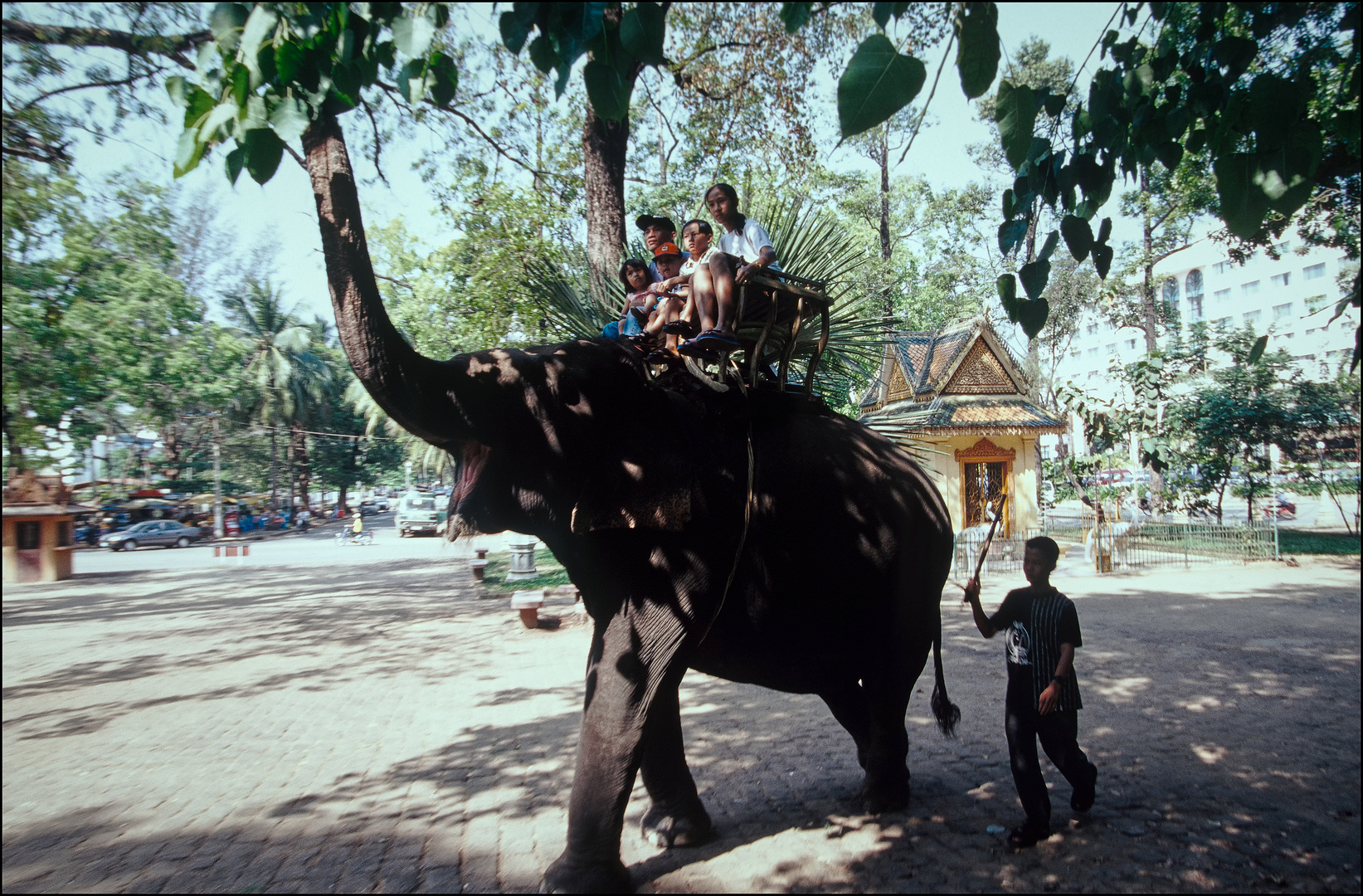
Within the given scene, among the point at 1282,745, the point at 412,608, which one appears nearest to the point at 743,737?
the point at 1282,745

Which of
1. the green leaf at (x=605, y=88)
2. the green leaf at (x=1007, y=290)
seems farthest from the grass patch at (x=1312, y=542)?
the green leaf at (x=605, y=88)

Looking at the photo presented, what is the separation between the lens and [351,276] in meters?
2.50

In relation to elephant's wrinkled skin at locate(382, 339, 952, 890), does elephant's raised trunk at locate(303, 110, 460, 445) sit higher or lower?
higher

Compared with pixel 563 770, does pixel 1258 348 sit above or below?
above

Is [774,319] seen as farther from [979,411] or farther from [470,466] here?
[979,411]

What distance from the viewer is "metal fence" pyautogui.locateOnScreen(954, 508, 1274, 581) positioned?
15.0m

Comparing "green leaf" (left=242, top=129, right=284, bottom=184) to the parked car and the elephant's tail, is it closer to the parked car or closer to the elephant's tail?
the elephant's tail

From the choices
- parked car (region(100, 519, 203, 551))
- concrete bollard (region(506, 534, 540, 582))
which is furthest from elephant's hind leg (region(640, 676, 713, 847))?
parked car (region(100, 519, 203, 551))

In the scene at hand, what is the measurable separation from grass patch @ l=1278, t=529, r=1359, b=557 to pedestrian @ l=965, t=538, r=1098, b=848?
16.2 meters

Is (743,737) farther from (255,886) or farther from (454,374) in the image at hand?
(454,374)

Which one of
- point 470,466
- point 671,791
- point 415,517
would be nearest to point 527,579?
point 671,791

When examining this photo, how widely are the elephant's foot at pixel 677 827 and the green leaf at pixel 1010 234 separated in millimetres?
2917

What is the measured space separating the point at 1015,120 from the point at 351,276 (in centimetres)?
212

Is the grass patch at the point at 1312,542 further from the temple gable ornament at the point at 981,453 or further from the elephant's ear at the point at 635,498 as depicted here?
the elephant's ear at the point at 635,498
